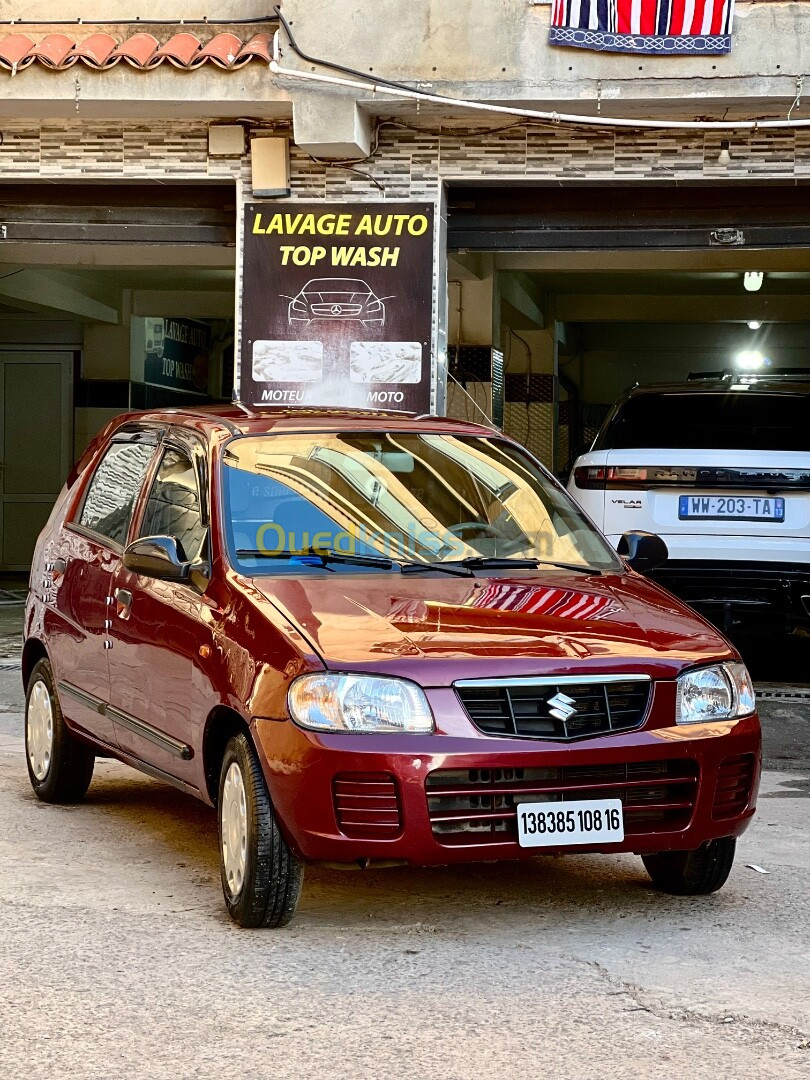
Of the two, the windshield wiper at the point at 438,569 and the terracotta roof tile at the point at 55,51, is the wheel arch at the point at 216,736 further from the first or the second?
the terracotta roof tile at the point at 55,51

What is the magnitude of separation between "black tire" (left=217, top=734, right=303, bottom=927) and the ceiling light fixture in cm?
2045

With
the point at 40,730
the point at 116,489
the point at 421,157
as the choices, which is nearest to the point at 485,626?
the point at 116,489

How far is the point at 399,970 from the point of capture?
4.60m

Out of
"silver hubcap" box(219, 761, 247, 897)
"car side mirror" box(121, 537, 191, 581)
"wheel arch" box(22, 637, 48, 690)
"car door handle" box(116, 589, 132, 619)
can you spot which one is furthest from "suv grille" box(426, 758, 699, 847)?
"wheel arch" box(22, 637, 48, 690)

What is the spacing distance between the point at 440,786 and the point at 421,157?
758 centimetres

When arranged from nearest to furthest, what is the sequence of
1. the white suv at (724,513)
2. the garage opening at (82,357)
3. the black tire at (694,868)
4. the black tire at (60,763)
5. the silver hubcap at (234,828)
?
the silver hubcap at (234,828)
the black tire at (694,868)
the black tire at (60,763)
the white suv at (724,513)
the garage opening at (82,357)

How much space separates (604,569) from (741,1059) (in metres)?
2.32

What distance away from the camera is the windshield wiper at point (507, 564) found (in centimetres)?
565

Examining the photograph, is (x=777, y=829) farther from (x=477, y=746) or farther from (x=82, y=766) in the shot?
(x=82, y=766)

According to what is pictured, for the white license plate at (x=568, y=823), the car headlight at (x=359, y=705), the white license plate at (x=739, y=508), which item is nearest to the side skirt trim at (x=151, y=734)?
the car headlight at (x=359, y=705)

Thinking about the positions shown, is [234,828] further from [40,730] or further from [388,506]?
[40,730]

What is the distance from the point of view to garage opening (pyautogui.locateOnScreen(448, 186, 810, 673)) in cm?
1005

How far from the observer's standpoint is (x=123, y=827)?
6.48 meters

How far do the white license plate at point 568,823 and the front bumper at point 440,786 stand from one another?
2 centimetres
